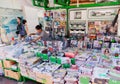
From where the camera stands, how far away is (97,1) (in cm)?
269

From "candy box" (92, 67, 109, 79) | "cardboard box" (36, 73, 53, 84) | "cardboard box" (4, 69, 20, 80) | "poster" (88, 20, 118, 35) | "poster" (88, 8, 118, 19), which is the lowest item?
"cardboard box" (4, 69, 20, 80)

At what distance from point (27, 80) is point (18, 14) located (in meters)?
2.91

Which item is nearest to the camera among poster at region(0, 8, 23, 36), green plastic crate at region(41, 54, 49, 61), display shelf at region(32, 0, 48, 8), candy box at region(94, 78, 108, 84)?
candy box at region(94, 78, 108, 84)

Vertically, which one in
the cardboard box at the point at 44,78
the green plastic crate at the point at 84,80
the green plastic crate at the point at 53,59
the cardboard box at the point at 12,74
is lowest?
the cardboard box at the point at 12,74

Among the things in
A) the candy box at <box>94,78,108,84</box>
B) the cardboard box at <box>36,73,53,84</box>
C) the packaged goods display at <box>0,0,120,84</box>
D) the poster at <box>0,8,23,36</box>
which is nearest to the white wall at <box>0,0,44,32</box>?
the poster at <box>0,8,23,36</box>

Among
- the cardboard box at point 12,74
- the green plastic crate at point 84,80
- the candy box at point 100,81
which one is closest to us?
the candy box at point 100,81

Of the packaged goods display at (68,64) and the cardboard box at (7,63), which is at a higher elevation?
the packaged goods display at (68,64)

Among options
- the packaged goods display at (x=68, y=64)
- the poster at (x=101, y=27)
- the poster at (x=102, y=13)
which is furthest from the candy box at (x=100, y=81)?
the poster at (x=102, y=13)

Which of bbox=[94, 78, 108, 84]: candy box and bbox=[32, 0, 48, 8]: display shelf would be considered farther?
bbox=[32, 0, 48, 8]: display shelf

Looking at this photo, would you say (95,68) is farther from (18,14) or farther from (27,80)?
(18,14)

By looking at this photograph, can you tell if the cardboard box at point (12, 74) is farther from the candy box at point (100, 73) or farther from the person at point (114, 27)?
the person at point (114, 27)

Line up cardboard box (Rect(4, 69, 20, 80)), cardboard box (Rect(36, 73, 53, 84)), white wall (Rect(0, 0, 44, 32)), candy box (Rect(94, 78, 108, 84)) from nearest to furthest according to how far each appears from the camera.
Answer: candy box (Rect(94, 78, 108, 84)) → cardboard box (Rect(36, 73, 53, 84)) → cardboard box (Rect(4, 69, 20, 80)) → white wall (Rect(0, 0, 44, 32))

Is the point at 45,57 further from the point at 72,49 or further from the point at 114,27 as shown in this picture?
the point at 114,27

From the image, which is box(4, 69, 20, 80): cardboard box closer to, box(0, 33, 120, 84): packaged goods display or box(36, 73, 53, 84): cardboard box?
box(0, 33, 120, 84): packaged goods display
